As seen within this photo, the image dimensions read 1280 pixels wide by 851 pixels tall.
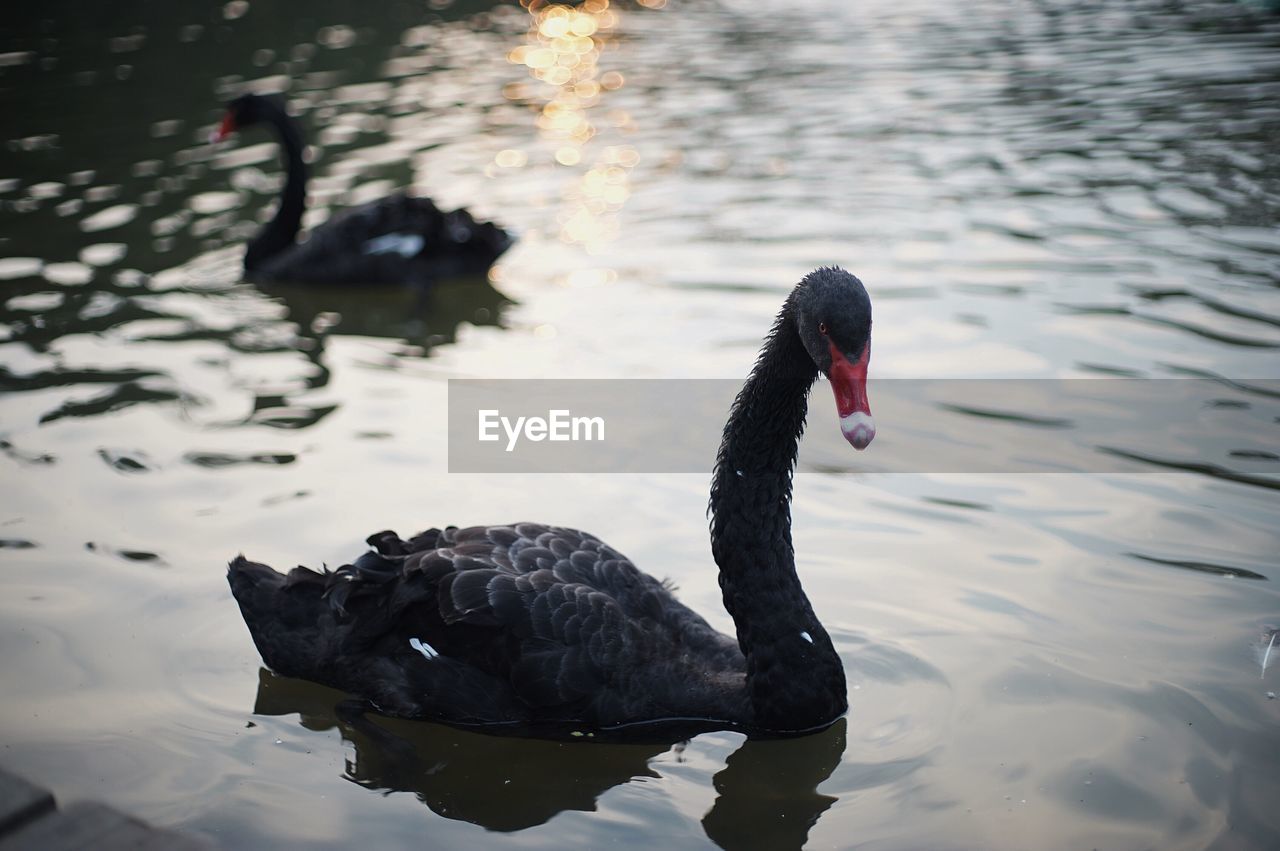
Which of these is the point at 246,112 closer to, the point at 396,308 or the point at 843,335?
the point at 396,308

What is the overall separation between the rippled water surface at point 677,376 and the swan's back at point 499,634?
0.58ft

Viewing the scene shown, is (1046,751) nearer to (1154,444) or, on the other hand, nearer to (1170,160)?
(1154,444)

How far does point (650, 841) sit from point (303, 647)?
4.69 feet

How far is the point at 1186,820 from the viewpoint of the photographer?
12.5 feet

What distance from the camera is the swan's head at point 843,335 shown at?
371cm

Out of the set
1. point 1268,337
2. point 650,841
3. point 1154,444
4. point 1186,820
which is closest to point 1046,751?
point 1186,820

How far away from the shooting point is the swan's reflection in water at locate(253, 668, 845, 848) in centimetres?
396

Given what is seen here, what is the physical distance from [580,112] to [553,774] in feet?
33.4

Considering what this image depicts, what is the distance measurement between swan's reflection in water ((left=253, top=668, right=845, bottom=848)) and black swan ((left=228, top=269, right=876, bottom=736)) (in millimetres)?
74

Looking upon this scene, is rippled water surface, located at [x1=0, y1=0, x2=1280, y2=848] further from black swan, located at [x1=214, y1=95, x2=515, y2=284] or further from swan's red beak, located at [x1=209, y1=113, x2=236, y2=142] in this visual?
swan's red beak, located at [x1=209, y1=113, x2=236, y2=142]

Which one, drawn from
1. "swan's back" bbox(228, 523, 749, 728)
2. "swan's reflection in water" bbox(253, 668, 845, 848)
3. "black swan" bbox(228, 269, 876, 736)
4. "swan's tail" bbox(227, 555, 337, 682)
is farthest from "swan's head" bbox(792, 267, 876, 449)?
"swan's tail" bbox(227, 555, 337, 682)

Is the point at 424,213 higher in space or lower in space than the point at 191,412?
higher

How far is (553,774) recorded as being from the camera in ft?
13.7

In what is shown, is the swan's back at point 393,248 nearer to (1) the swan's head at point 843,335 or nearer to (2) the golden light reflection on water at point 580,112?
(2) the golden light reflection on water at point 580,112
